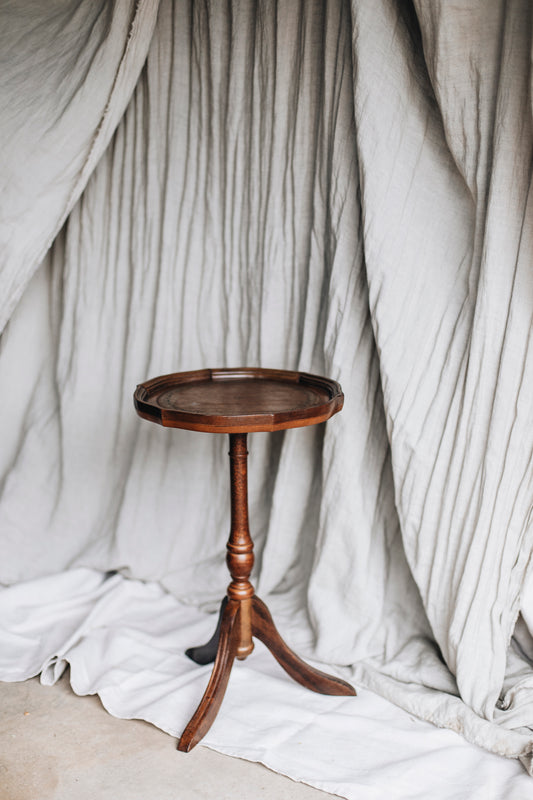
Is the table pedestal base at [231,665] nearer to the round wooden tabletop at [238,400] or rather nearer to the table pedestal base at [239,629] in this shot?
the table pedestal base at [239,629]

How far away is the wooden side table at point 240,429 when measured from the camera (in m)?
1.29

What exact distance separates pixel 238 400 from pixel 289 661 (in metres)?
0.60

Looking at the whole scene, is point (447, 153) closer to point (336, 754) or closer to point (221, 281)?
point (221, 281)

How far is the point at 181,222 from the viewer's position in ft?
6.01

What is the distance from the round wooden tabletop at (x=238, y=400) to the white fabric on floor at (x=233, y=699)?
25.9 inches

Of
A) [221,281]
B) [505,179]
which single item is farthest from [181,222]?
[505,179]

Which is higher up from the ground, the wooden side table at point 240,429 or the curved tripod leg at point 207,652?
the wooden side table at point 240,429

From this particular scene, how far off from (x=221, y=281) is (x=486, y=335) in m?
0.76

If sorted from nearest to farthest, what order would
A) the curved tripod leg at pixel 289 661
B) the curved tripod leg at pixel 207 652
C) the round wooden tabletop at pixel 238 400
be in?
1. the round wooden tabletop at pixel 238 400
2. the curved tripod leg at pixel 289 661
3. the curved tripod leg at pixel 207 652

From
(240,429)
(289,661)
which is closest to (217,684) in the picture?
(289,661)

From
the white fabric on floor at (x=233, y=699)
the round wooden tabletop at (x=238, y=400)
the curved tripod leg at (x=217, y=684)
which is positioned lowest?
the white fabric on floor at (x=233, y=699)

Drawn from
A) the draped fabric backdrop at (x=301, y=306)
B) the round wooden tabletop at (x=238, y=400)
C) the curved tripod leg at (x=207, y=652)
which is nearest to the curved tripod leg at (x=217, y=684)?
the curved tripod leg at (x=207, y=652)

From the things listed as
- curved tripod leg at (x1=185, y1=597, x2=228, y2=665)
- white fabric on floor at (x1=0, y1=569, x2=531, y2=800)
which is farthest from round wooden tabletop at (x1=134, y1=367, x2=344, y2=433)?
white fabric on floor at (x1=0, y1=569, x2=531, y2=800)

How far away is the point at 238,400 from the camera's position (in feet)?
4.56
